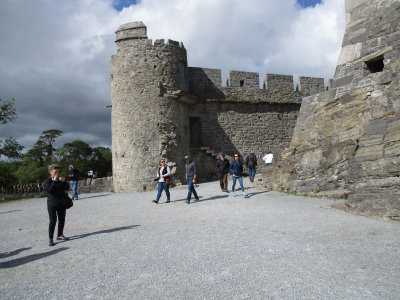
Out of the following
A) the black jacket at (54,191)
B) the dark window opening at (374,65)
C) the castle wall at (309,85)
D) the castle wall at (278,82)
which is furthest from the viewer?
the castle wall at (309,85)

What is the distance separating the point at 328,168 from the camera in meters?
8.02

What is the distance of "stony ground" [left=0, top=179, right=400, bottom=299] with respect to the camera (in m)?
2.96

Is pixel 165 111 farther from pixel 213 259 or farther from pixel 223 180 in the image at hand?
pixel 213 259

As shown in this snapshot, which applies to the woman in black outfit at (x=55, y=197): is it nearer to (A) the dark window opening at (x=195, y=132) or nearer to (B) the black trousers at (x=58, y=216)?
(B) the black trousers at (x=58, y=216)

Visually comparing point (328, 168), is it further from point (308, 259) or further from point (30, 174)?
point (30, 174)

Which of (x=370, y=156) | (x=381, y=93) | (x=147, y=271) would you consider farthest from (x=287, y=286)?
(x=381, y=93)

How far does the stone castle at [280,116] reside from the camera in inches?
267

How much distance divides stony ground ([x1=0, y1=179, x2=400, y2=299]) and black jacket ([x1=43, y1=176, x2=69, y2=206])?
0.73 meters

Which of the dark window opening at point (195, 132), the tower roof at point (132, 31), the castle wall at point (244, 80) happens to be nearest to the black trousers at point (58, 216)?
the tower roof at point (132, 31)

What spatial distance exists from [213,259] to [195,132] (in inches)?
567

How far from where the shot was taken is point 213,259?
3771mm

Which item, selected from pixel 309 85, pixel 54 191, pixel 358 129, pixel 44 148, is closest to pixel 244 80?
pixel 309 85

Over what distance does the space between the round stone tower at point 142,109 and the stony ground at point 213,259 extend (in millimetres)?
7783

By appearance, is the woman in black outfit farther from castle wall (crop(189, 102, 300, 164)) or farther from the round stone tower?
castle wall (crop(189, 102, 300, 164))
